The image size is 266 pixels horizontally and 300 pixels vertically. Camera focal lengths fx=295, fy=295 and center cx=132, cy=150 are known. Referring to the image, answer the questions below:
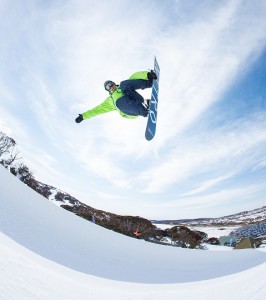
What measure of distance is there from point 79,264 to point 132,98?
13.1 feet

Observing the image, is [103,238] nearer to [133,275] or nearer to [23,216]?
[133,275]

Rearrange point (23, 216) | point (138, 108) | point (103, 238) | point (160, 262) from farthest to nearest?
point (138, 108) → point (160, 262) → point (103, 238) → point (23, 216)

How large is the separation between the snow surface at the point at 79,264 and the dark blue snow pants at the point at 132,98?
2830 mm

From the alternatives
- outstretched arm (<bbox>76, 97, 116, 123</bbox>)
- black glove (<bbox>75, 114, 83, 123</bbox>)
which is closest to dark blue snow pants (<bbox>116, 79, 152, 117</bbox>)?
outstretched arm (<bbox>76, 97, 116, 123</bbox>)

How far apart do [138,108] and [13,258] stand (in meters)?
4.93

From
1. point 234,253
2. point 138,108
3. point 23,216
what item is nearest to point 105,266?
point 23,216

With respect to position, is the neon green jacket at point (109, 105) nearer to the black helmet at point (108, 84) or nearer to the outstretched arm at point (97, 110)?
the outstretched arm at point (97, 110)

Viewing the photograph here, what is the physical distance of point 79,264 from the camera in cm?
439

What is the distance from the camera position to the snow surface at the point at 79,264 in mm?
2450

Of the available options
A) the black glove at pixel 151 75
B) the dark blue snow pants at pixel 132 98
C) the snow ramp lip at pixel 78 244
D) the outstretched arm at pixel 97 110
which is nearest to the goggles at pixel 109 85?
the dark blue snow pants at pixel 132 98

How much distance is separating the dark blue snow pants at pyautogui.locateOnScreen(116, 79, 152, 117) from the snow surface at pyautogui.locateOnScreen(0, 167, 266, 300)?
2.83 metres

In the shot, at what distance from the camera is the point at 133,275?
4969mm

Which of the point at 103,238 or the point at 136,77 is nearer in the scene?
the point at 103,238

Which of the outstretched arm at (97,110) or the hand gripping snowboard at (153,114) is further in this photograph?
the outstretched arm at (97,110)
